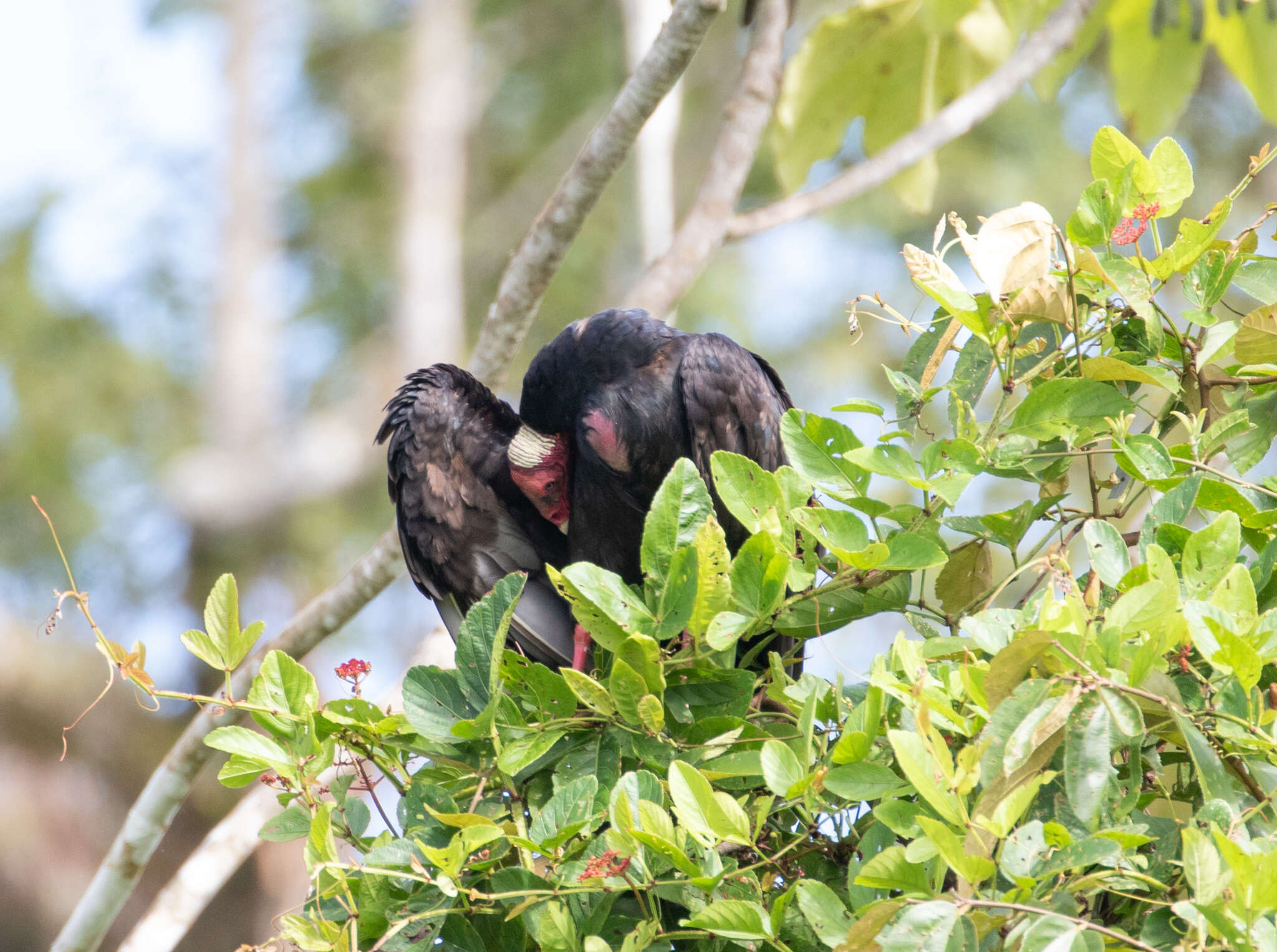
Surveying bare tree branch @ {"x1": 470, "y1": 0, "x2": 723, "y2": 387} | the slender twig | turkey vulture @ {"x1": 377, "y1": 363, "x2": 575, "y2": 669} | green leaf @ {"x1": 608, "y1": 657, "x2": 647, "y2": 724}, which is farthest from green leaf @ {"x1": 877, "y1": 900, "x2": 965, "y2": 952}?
bare tree branch @ {"x1": 470, "y1": 0, "x2": 723, "y2": 387}

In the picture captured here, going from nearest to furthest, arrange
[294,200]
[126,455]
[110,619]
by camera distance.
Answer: [110,619] → [126,455] → [294,200]

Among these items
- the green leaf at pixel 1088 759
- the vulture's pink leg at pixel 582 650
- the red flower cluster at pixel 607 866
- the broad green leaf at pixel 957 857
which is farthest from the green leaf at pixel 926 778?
the vulture's pink leg at pixel 582 650

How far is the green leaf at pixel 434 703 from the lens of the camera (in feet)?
4.55

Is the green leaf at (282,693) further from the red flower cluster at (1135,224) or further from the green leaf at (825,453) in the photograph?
the red flower cluster at (1135,224)

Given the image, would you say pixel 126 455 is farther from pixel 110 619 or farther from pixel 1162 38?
pixel 1162 38

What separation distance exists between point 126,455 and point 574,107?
494 cm

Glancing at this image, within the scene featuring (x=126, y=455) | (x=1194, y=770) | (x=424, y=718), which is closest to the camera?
(x=1194, y=770)

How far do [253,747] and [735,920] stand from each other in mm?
691

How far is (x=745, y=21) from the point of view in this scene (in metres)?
3.41

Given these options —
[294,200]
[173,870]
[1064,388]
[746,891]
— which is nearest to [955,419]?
[1064,388]

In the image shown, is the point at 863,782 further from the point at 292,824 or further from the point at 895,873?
the point at 292,824

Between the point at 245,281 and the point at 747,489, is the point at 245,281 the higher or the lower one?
the higher one

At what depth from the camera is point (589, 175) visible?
109 inches

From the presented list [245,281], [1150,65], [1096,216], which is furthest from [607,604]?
[245,281]
